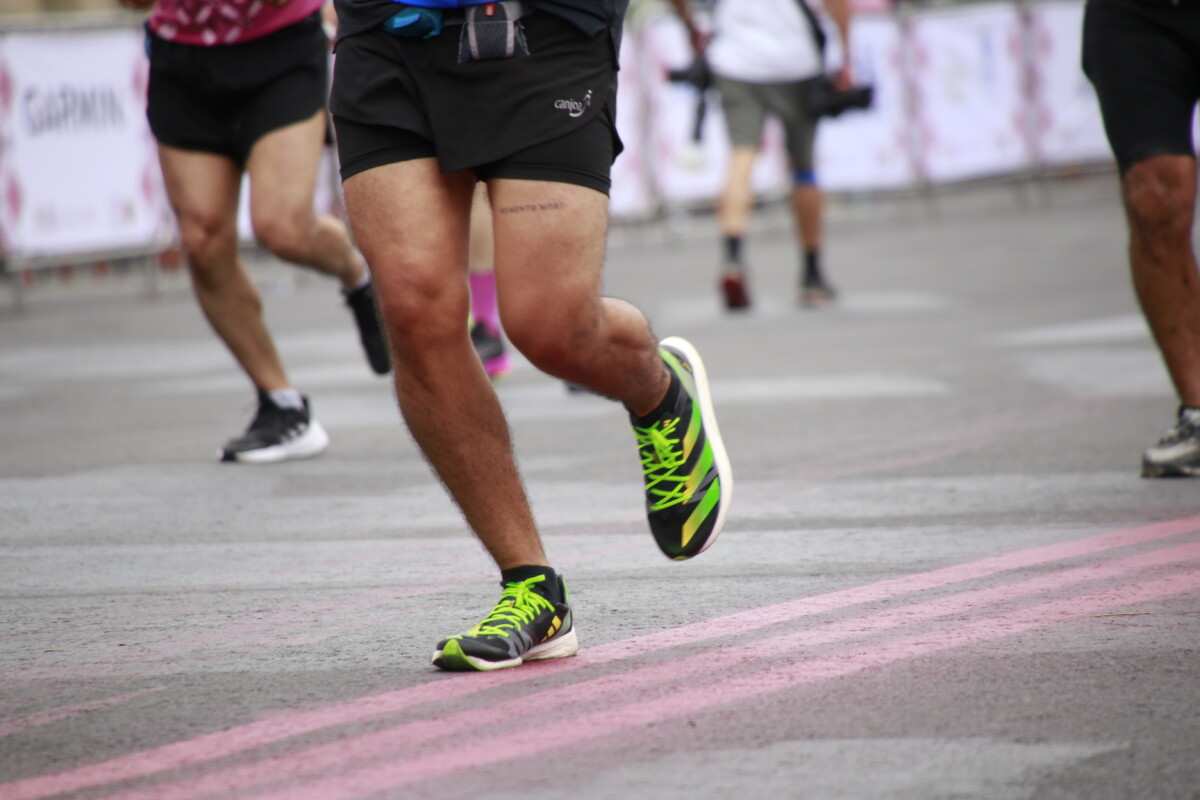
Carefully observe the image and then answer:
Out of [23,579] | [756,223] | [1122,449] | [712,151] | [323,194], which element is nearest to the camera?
[23,579]

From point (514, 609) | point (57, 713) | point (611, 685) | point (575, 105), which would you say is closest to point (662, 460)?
point (514, 609)

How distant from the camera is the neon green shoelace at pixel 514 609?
3.26 meters

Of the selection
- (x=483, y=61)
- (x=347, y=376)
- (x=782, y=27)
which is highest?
(x=483, y=61)

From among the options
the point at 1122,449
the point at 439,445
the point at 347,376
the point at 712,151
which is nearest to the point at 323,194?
the point at 712,151

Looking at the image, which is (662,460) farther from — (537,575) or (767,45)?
(767,45)

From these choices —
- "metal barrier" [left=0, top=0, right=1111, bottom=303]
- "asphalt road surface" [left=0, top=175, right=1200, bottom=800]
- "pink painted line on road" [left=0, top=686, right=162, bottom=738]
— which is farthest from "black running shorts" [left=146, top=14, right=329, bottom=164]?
"metal barrier" [left=0, top=0, right=1111, bottom=303]

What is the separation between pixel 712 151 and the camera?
15.5m

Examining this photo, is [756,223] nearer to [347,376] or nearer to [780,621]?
[347,376]

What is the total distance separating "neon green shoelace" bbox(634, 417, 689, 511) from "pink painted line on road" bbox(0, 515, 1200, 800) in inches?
10.2

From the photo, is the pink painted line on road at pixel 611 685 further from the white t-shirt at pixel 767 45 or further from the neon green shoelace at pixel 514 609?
the white t-shirt at pixel 767 45

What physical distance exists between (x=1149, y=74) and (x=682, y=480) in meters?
2.11

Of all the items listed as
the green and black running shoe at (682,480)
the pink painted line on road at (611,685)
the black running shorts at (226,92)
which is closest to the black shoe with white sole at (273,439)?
the black running shorts at (226,92)

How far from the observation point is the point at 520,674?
→ 10.6 ft

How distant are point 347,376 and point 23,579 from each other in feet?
13.4
